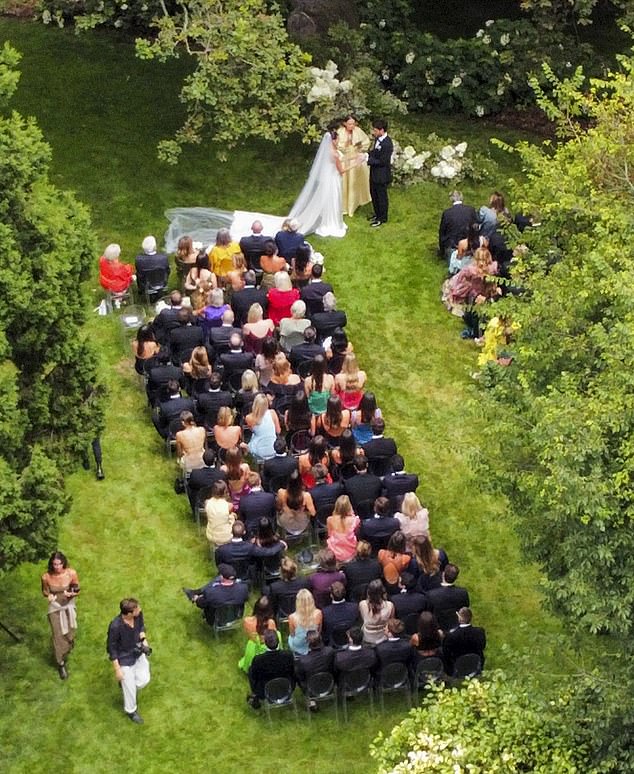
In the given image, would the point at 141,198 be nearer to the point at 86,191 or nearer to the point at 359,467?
the point at 86,191

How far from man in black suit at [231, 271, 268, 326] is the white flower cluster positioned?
4.48 metres

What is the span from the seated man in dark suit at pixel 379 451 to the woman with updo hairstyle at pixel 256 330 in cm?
218

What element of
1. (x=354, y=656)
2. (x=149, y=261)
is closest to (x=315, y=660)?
(x=354, y=656)

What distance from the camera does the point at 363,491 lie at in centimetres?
1590

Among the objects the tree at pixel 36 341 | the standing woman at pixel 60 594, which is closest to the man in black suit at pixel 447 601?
the standing woman at pixel 60 594

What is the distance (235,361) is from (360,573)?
3.73m

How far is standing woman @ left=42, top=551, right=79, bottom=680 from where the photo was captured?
1428 centimetres

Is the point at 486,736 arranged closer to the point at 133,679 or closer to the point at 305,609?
the point at 305,609

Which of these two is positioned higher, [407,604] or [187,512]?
[407,604]

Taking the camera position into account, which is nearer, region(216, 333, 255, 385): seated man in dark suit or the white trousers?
the white trousers

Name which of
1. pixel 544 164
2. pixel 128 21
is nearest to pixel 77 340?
pixel 544 164

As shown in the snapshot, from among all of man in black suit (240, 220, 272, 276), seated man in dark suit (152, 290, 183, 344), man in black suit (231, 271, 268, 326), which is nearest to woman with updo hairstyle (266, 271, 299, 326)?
man in black suit (231, 271, 268, 326)

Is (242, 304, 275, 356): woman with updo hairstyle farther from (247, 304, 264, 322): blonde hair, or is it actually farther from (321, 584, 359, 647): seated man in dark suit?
(321, 584, 359, 647): seated man in dark suit

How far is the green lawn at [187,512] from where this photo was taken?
14.2 metres
